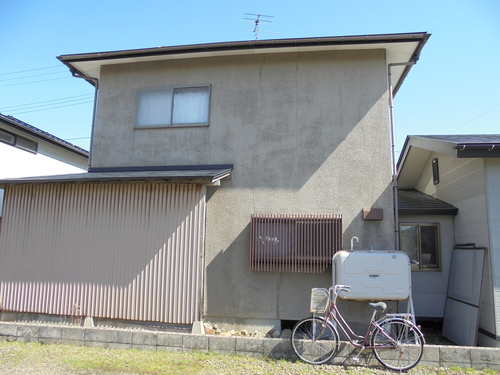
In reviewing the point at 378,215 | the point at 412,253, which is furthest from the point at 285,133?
the point at 412,253

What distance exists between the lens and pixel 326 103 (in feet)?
25.6

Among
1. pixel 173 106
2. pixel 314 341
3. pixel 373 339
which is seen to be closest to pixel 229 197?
pixel 173 106

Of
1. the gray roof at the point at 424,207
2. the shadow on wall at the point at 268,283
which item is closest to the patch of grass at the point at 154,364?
the shadow on wall at the point at 268,283

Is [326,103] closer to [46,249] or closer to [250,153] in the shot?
[250,153]

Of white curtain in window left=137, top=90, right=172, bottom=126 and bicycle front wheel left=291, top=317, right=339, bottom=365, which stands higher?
white curtain in window left=137, top=90, right=172, bottom=126

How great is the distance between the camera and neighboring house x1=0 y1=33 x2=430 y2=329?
23.5ft

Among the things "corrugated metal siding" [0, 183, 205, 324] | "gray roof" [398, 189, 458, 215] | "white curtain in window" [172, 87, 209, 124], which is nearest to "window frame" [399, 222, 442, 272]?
"gray roof" [398, 189, 458, 215]

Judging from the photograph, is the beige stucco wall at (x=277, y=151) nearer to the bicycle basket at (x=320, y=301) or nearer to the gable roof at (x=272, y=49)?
the gable roof at (x=272, y=49)

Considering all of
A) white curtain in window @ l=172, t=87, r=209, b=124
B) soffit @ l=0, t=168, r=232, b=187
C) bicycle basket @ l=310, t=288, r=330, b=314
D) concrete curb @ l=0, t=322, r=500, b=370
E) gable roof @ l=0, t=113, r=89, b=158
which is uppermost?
gable roof @ l=0, t=113, r=89, b=158

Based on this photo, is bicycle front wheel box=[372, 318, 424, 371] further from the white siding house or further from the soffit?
the white siding house

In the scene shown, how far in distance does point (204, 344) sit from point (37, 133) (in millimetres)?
10051

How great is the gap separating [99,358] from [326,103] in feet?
20.0

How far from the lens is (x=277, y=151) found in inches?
305

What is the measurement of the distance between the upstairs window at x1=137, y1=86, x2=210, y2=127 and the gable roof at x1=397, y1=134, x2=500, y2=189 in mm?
4663
